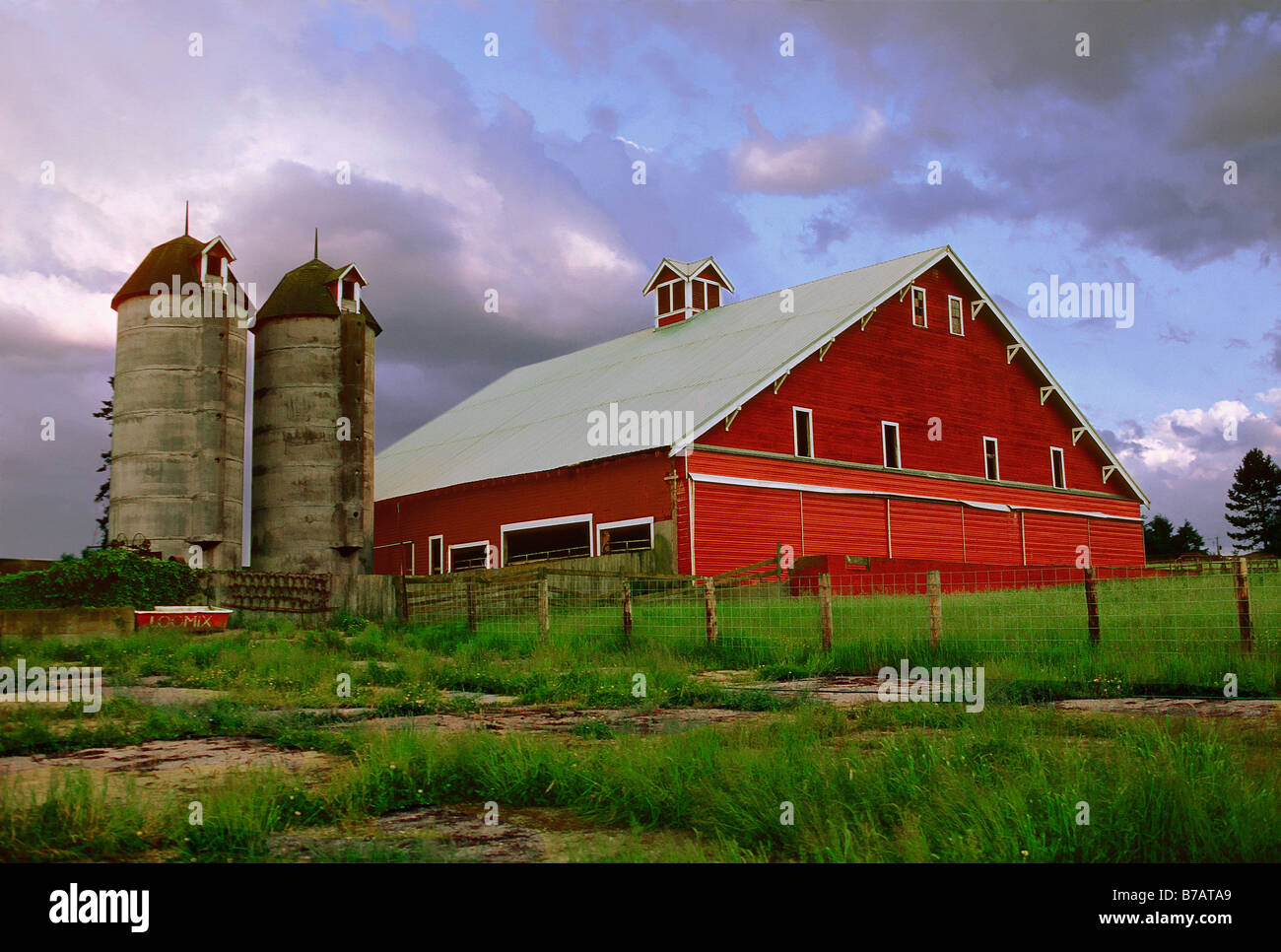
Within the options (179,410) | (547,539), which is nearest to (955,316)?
(547,539)

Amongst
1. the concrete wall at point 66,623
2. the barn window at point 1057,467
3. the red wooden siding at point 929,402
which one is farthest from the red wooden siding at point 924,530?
the concrete wall at point 66,623

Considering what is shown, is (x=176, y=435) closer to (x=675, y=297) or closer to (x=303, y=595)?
(x=303, y=595)

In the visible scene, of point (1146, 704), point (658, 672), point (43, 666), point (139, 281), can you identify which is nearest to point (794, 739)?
point (1146, 704)

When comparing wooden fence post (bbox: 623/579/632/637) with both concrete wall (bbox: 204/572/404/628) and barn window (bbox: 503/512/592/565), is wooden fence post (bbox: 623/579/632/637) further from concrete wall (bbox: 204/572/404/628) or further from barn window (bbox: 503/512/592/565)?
barn window (bbox: 503/512/592/565)

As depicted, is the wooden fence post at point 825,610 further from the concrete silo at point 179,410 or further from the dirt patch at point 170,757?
the concrete silo at point 179,410

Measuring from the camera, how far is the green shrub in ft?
76.4

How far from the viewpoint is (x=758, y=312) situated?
34.3m

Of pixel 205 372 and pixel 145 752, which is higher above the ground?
pixel 205 372

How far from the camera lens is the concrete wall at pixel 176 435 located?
27.9 metres

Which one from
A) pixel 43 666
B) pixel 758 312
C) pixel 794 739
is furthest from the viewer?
pixel 758 312

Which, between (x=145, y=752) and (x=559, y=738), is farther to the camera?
(x=559, y=738)
